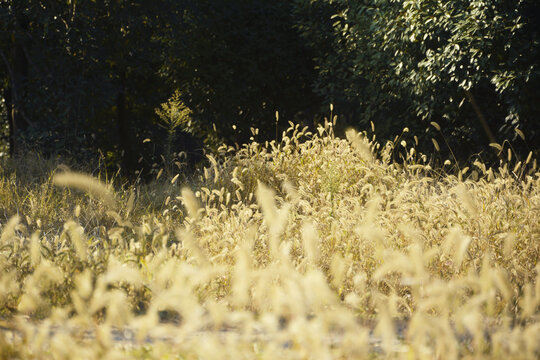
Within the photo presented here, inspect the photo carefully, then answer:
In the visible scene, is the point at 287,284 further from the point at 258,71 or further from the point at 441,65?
the point at 258,71

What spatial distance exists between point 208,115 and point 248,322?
9.56 m

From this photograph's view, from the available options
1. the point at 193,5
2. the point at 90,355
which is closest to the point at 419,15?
the point at 193,5

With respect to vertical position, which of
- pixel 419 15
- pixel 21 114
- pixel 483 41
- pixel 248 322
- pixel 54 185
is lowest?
pixel 248 322

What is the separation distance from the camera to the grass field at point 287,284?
2.01 meters

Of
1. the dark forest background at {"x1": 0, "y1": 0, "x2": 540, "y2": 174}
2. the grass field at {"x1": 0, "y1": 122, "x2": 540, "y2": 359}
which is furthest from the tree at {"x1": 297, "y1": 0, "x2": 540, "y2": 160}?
the grass field at {"x1": 0, "y1": 122, "x2": 540, "y2": 359}

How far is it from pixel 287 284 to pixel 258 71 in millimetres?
9073

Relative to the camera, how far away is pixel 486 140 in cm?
881

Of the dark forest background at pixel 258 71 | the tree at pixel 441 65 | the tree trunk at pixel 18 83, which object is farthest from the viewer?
the tree trunk at pixel 18 83

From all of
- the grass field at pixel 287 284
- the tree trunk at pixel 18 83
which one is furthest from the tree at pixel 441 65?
the tree trunk at pixel 18 83

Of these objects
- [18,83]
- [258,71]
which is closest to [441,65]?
[258,71]

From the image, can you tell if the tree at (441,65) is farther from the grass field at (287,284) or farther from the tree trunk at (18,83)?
the tree trunk at (18,83)

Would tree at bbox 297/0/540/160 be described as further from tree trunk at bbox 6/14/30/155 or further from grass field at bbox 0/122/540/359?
tree trunk at bbox 6/14/30/155

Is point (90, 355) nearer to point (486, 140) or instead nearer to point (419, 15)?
point (419, 15)

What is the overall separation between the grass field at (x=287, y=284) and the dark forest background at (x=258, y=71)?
8.60 ft
